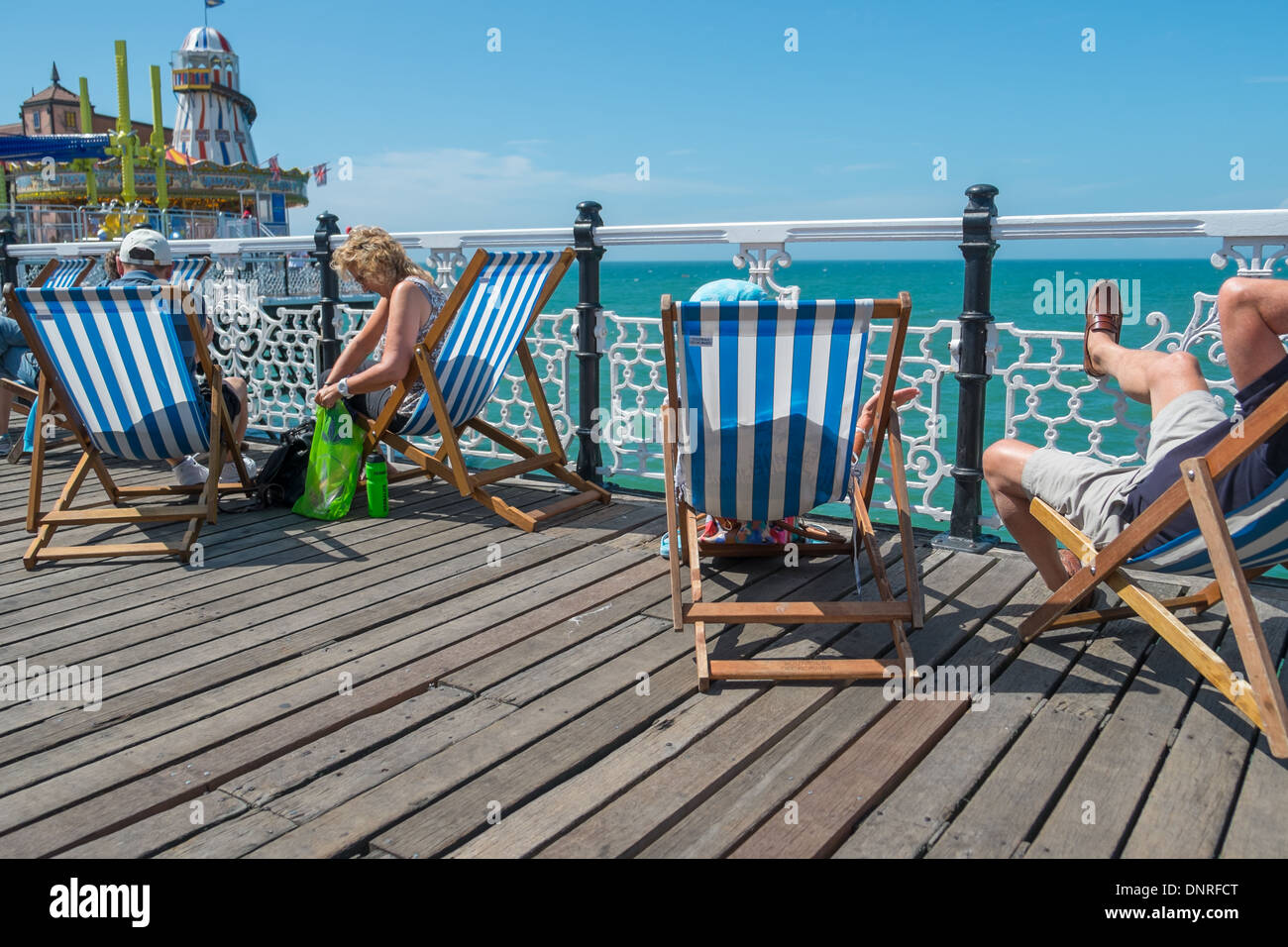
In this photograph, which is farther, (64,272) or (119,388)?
(64,272)

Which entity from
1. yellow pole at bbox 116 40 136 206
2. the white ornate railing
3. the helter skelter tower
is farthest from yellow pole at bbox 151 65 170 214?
the white ornate railing

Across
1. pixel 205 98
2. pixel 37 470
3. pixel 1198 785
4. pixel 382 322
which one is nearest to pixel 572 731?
pixel 1198 785

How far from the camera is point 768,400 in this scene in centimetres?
275

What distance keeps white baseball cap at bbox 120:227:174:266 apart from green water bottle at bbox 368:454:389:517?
4.73 ft

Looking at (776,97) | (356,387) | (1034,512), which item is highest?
(776,97)

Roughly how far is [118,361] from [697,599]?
2552 mm

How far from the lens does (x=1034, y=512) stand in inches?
107

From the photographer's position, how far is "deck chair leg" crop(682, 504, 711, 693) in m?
2.56

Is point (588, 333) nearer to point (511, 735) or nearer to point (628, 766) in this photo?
point (511, 735)

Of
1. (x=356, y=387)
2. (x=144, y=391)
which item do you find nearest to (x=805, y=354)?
(x=356, y=387)

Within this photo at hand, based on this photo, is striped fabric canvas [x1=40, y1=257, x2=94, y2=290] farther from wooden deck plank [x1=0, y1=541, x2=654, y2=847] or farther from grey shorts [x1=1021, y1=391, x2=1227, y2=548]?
grey shorts [x1=1021, y1=391, x2=1227, y2=548]

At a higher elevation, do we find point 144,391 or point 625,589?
point 144,391
